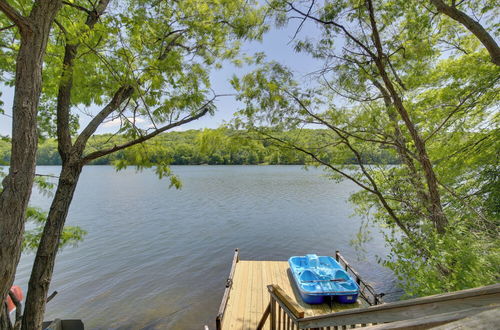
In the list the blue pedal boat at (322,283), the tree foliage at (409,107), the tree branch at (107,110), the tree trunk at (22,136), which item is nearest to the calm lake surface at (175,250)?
the blue pedal boat at (322,283)

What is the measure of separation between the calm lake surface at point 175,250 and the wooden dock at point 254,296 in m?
1.67

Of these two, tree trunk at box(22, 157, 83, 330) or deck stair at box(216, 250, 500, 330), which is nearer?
deck stair at box(216, 250, 500, 330)

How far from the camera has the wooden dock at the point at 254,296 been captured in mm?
5354

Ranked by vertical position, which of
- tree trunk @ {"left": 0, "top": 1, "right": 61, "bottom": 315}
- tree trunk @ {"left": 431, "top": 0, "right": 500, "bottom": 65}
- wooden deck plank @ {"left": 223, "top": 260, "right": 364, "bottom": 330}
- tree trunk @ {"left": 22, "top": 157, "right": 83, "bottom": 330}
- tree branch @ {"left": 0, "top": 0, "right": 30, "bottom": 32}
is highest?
tree trunk @ {"left": 431, "top": 0, "right": 500, "bottom": 65}

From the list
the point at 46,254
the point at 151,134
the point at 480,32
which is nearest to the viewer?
the point at 480,32

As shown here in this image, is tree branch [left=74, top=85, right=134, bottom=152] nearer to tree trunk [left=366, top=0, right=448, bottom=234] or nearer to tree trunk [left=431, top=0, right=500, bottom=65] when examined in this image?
tree trunk [left=366, top=0, right=448, bottom=234]

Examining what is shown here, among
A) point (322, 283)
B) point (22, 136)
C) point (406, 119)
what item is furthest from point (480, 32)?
point (322, 283)

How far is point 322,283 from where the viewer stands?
248 inches

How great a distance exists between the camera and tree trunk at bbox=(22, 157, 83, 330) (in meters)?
2.99

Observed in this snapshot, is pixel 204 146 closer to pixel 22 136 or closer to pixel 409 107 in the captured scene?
pixel 22 136

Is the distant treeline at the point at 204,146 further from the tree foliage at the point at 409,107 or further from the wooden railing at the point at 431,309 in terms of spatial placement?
the wooden railing at the point at 431,309

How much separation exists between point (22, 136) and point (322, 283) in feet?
21.9

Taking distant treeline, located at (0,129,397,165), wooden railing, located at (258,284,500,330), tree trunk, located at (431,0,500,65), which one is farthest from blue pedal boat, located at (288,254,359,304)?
tree trunk, located at (431,0,500,65)

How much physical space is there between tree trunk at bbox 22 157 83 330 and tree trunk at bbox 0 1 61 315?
1160 millimetres
